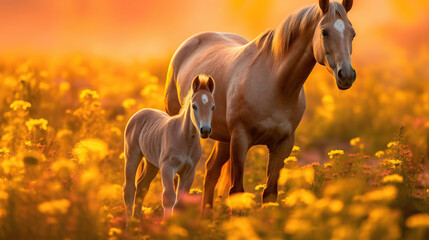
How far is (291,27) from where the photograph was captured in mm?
6355

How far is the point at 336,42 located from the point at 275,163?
1.61m

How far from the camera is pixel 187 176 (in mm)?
6062

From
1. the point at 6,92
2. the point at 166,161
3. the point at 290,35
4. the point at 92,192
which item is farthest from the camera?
the point at 6,92

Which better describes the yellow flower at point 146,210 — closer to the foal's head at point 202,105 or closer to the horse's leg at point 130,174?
the horse's leg at point 130,174

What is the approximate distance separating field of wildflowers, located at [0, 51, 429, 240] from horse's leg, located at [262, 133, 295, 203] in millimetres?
151

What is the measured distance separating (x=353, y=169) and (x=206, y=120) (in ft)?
7.99

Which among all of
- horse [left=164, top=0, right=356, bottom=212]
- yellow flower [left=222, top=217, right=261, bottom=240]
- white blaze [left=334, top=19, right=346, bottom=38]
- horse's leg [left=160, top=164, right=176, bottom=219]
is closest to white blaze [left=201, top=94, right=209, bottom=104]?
horse's leg [left=160, top=164, right=176, bottom=219]

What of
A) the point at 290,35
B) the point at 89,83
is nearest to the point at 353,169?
the point at 290,35

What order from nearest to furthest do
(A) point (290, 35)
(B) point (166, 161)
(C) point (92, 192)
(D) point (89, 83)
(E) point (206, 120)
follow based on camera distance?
(C) point (92, 192) → (E) point (206, 120) → (B) point (166, 161) → (A) point (290, 35) → (D) point (89, 83)

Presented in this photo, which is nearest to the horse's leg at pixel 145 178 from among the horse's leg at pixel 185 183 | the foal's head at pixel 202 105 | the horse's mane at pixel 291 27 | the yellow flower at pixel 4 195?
the horse's leg at pixel 185 183

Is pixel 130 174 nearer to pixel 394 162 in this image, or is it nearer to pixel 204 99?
pixel 204 99

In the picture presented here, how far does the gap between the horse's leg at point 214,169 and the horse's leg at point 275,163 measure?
110 cm

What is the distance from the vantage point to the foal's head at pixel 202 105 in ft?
18.0

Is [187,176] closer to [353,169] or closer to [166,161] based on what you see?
[166,161]
